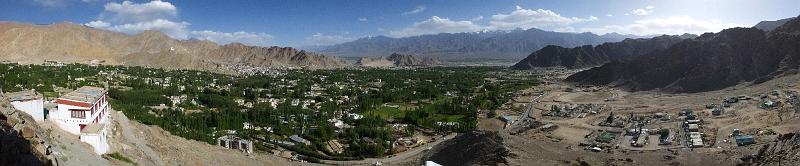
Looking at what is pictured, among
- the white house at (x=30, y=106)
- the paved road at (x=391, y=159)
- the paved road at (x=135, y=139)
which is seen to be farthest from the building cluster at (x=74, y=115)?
the paved road at (x=391, y=159)

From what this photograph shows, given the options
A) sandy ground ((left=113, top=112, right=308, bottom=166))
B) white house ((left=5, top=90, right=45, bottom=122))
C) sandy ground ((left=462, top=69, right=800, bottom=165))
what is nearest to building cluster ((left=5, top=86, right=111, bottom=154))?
white house ((left=5, top=90, right=45, bottom=122))

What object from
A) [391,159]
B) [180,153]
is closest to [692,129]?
[391,159]

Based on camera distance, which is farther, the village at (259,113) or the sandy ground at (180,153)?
the sandy ground at (180,153)

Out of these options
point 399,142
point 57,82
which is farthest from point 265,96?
point 399,142

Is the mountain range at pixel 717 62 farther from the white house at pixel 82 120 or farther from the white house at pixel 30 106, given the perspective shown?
the white house at pixel 30 106

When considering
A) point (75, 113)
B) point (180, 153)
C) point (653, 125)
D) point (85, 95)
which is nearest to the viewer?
point (75, 113)

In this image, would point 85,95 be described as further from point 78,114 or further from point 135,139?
point 135,139
